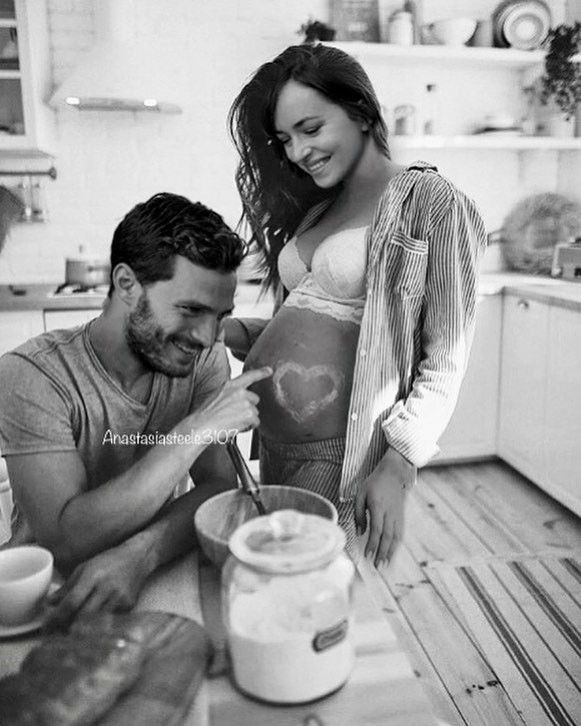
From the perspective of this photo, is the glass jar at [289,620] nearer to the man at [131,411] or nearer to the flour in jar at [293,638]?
the flour in jar at [293,638]

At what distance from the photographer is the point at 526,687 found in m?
1.78

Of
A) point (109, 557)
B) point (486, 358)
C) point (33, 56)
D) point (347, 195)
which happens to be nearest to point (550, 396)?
point (486, 358)

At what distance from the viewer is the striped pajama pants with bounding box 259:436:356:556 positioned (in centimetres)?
130

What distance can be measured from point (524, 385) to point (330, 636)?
8.57 feet

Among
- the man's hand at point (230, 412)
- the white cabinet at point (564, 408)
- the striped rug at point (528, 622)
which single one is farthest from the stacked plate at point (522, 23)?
the man's hand at point (230, 412)

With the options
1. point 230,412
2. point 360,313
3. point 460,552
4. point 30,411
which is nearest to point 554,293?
point 460,552

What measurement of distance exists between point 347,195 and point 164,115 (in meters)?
2.19

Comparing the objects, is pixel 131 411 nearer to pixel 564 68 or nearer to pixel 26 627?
pixel 26 627

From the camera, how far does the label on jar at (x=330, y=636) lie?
2.06 ft

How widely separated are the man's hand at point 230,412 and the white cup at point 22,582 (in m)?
0.28

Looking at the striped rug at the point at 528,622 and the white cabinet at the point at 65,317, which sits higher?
the white cabinet at the point at 65,317

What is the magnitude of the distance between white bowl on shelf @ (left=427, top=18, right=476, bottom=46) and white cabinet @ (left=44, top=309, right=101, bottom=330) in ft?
6.80

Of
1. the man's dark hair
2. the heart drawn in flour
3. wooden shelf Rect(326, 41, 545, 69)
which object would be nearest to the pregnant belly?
the heart drawn in flour

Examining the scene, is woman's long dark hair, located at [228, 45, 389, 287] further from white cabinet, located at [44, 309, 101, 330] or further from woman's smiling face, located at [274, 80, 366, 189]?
white cabinet, located at [44, 309, 101, 330]
